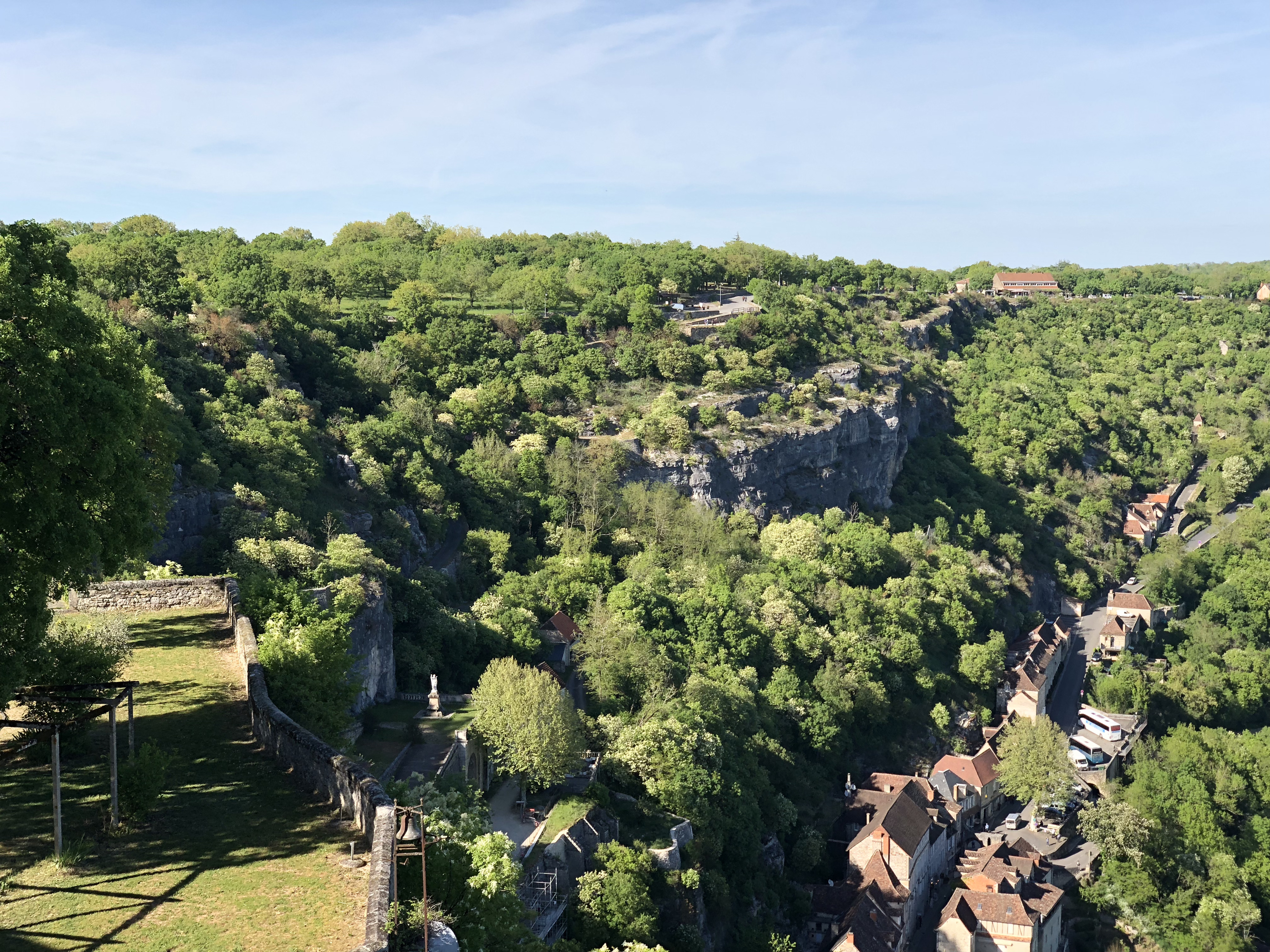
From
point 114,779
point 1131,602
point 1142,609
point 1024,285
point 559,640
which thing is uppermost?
point 1024,285

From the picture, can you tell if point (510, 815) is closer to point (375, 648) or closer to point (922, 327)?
point (375, 648)

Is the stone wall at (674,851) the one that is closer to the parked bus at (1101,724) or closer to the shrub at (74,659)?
the shrub at (74,659)

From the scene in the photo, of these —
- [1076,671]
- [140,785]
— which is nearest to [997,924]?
[140,785]

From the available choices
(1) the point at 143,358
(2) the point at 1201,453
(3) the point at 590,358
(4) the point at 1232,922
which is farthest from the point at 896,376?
(1) the point at 143,358

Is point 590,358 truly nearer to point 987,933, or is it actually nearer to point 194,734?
point 987,933

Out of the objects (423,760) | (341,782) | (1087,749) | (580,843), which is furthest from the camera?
(1087,749)
